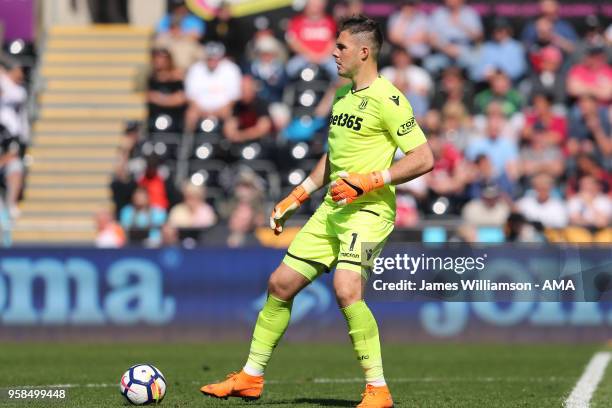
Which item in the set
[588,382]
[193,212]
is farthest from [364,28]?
[193,212]

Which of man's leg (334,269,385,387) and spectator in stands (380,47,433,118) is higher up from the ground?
spectator in stands (380,47,433,118)

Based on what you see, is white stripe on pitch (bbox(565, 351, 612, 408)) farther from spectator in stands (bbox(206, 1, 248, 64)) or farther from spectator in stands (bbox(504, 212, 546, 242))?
spectator in stands (bbox(206, 1, 248, 64))

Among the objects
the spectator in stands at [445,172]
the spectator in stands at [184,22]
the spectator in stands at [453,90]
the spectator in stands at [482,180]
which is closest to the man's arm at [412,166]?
the spectator in stands at [445,172]

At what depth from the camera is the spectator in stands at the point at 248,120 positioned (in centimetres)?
1941

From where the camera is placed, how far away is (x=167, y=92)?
67.6ft

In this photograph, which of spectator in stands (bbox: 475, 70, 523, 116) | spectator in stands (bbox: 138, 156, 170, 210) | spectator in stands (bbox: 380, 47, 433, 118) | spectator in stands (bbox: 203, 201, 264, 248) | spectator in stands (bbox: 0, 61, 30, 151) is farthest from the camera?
spectator in stands (bbox: 0, 61, 30, 151)

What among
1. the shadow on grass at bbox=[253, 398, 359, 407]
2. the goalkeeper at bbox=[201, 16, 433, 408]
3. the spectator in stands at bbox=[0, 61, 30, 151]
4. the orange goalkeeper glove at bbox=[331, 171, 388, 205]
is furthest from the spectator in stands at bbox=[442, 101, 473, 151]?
the orange goalkeeper glove at bbox=[331, 171, 388, 205]

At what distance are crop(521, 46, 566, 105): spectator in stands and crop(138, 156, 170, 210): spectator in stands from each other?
232 inches

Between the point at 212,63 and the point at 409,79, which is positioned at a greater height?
the point at 212,63

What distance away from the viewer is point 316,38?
20.8m

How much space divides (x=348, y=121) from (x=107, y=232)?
8.65 meters

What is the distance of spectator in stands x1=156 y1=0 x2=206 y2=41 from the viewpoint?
21.4 meters

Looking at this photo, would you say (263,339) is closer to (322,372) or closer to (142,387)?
(142,387)

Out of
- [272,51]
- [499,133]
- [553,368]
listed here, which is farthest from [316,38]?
[553,368]
